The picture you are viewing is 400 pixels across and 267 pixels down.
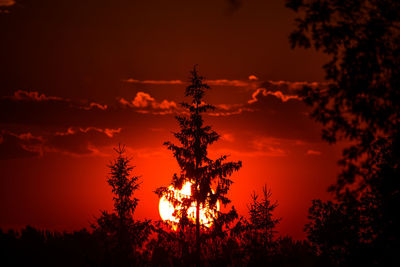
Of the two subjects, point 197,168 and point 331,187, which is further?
point 197,168

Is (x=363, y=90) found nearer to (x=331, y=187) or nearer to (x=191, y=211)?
(x=331, y=187)

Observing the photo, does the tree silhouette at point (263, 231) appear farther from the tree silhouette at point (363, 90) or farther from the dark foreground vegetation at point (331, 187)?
the tree silhouette at point (363, 90)

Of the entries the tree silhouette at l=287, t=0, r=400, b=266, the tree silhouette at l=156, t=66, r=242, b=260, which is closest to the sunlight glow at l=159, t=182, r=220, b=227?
the tree silhouette at l=156, t=66, r=242, b=260

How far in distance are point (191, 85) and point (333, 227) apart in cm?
1211

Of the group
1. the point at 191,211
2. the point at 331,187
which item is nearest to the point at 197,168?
the point at 191,211

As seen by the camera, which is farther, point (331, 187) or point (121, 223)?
point (121, 223)

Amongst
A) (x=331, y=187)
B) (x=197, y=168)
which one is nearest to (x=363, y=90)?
(x=331, y=187)

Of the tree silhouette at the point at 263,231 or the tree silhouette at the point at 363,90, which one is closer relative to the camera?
the tree silhouette at the point at 363,90

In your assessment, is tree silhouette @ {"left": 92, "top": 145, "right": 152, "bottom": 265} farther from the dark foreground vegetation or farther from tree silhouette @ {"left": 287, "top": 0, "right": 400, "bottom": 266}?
tree silhouette @ {"left": 287, "top": 0, "right": 400, "bottom": 266}

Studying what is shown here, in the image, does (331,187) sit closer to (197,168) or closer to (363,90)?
(363,90)

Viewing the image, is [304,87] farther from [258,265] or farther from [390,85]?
[258,265]

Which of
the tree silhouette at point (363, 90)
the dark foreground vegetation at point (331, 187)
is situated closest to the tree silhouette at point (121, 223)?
the dark foreground vegetation at point (331, 187)

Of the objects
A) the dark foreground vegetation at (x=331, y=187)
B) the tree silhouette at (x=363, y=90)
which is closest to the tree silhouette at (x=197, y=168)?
the dark foreground vegetation at (x=331, y=187)

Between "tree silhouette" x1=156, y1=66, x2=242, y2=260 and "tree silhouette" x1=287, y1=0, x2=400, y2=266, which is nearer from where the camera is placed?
"tree silhouette" x1=287, y1=0, x2=400, y2=266
